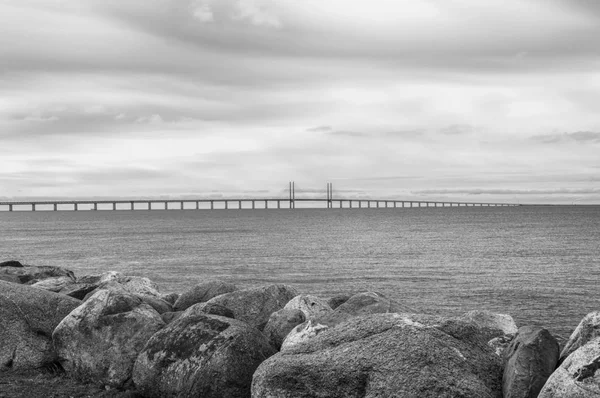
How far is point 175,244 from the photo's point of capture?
69250mm

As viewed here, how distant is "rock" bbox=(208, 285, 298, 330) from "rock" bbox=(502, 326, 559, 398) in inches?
227

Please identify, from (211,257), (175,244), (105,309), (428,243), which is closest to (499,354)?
(105,309)

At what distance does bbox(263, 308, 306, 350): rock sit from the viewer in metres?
10.9

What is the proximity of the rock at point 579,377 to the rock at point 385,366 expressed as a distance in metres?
0.85

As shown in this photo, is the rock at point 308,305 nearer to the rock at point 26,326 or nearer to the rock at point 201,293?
the rock at point 201,293

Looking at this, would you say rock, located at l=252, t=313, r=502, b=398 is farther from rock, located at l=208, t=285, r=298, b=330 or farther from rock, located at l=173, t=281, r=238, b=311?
rock, located at l=173, t=281, r=238, b=311

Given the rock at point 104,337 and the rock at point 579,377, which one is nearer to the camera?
the rock at point 579,377

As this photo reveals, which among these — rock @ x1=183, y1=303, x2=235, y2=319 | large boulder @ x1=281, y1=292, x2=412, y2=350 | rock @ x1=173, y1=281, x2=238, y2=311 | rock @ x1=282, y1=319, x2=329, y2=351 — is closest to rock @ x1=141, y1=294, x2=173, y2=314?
rock @ x1=173, y1=281, x2=238, y2=311

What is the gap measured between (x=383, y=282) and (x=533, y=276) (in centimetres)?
921

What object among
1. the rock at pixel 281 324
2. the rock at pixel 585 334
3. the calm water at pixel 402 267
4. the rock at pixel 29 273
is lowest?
the calm water at pixel 402 267

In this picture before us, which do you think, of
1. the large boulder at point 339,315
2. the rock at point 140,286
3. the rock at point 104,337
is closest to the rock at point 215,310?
the rock at point 104,337

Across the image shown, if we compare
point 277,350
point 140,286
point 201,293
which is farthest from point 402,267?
point 277,350

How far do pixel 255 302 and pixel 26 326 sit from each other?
436 cm

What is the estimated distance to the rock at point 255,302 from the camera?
12808 millimetres
